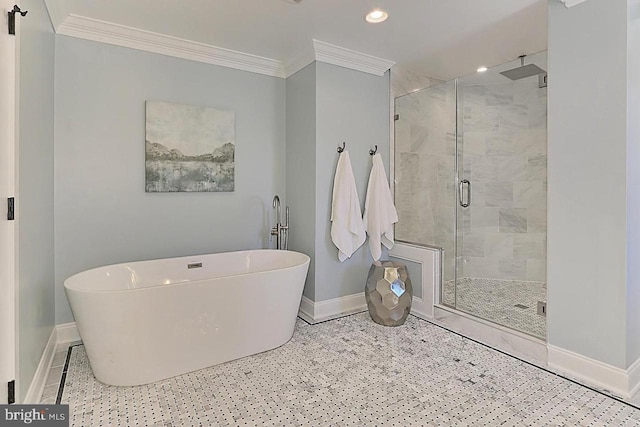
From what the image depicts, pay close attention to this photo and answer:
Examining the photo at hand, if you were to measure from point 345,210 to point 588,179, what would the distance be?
1759 mm

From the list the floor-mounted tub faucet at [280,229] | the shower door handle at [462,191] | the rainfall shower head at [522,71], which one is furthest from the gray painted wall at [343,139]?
the rainfall shower head at [522,71]

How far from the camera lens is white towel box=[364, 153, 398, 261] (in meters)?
3.38

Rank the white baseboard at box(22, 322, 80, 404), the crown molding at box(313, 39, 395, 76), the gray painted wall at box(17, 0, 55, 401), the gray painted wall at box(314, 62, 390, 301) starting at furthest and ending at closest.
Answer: the gray painted wall at box(314, 62, 390, 301) < the crown molding at box(313, 39, 395, 76) < the white baseboard at box(22, 322, 80, 404) < the gray painted wall at box(17, 0, 55, 401)

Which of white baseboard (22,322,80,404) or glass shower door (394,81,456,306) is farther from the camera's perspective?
glass shower door (394,81,456,306)

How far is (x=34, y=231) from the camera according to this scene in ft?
6.51

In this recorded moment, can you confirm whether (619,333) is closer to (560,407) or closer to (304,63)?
(560,407)

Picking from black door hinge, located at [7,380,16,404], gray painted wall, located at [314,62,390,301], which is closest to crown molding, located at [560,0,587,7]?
gray painted wall, located at [314,62,390,301]

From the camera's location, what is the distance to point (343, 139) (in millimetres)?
3324

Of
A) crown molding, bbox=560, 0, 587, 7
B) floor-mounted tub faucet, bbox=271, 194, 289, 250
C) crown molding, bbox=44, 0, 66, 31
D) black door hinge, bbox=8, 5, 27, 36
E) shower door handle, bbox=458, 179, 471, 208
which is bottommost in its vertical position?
floor-mounted tub faucet, bbox=271, 194, 289, 250

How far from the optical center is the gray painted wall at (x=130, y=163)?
2.65 metres

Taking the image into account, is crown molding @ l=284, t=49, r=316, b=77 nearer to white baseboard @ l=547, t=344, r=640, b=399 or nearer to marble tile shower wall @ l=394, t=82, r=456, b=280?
marble tile shower wall @ l=394, t=82, r=456, b=280

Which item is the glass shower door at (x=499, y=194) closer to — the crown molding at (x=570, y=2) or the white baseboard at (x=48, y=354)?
the crown molding at (x=570, y=2)

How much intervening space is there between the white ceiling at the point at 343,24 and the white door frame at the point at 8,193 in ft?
3.55

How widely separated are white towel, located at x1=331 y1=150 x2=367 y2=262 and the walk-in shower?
658 millimetres
